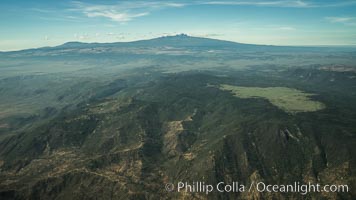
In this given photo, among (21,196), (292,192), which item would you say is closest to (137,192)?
(21,196)

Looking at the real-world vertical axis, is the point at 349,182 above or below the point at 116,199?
above

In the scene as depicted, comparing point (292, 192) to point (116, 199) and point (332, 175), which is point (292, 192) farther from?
point (116, 199)

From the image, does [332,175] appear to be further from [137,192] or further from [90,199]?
[90,199]

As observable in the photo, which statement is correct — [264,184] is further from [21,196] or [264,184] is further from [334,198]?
[21,196]

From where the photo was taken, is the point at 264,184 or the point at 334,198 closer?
the point at 334,198

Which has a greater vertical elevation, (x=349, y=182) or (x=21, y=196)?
(x=349, y=182)

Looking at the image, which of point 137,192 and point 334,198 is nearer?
point 334,198

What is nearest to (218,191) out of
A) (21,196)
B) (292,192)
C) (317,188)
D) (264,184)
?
(264,184)
